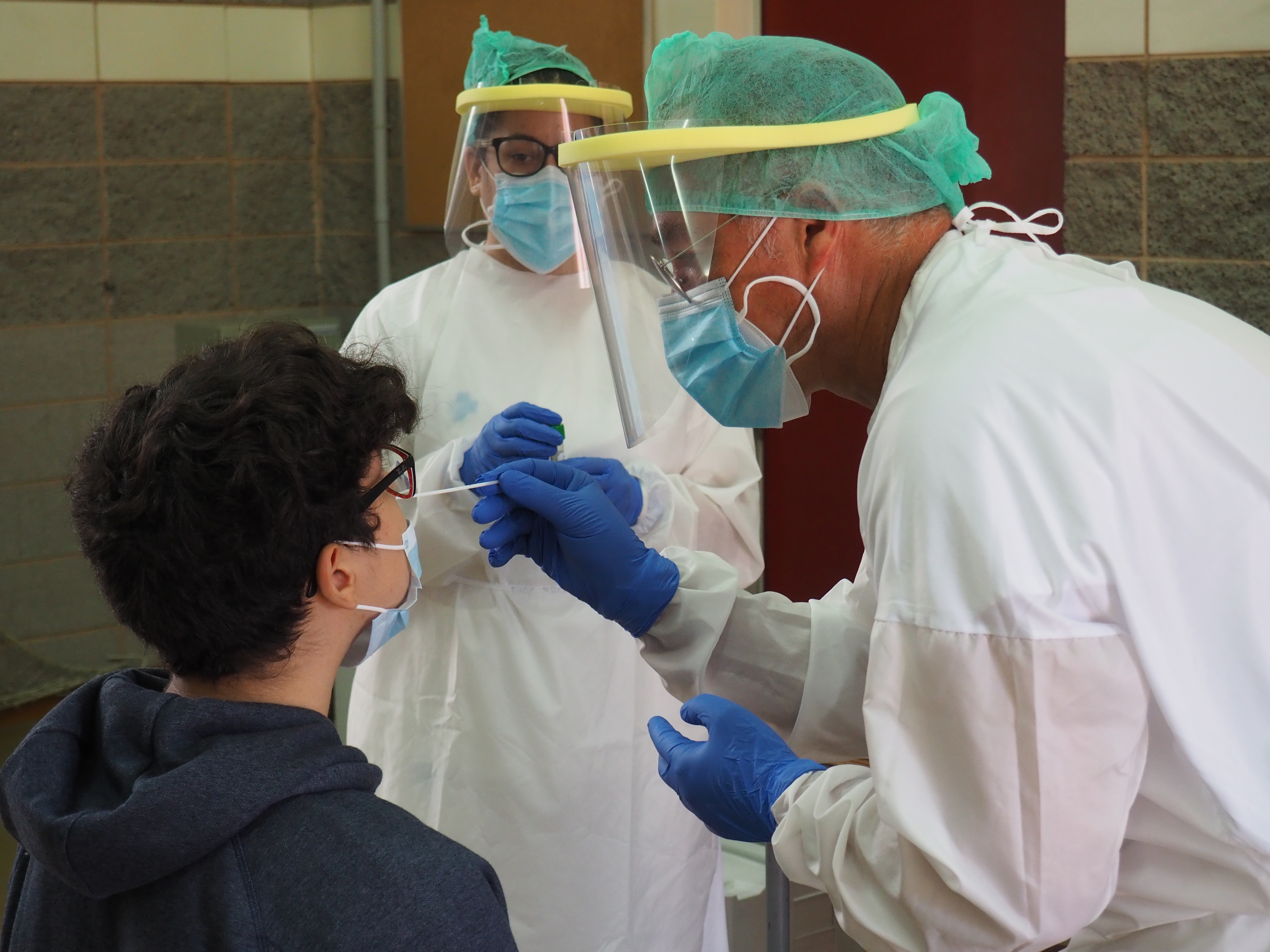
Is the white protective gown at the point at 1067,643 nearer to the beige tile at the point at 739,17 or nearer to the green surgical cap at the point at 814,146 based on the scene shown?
the green surgical cap at the point at 814,146

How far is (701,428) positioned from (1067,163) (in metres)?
0.85

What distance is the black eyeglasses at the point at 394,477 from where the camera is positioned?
1170 mm

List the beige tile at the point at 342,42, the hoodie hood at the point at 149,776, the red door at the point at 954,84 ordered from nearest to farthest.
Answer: the hoodie hood at the point at 149,776
the red door at the point at 954,84
the beige tile at the point at 342,42

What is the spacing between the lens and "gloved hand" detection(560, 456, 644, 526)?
1.73 metres

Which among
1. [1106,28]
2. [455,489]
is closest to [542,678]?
[455,489]

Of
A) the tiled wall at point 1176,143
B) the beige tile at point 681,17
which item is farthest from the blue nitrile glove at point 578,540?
the beige tile at point 681,17

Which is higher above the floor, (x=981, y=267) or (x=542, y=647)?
(x=981, y=267)

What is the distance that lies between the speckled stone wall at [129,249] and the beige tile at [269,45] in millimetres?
33

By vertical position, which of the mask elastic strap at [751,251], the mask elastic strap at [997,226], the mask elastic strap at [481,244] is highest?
the mask elastic strap at [481,244]

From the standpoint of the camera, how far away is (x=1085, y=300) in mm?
1042

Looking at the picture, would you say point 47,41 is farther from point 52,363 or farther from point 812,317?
point 812,317

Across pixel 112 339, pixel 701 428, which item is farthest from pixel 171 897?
pixel 112 339

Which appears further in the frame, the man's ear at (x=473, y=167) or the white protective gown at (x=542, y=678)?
the man's ear at (x=473, y=167)

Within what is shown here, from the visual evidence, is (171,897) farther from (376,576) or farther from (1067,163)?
(1067,163)
